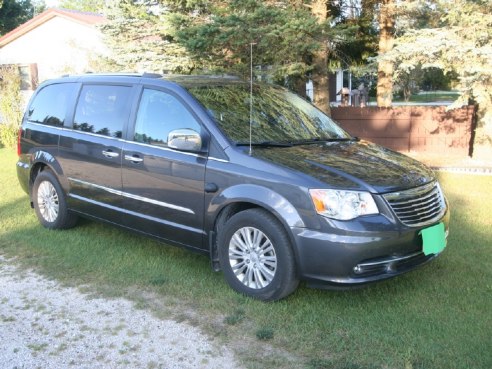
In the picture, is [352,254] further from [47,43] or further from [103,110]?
[47,43]

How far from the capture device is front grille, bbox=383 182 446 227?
3938 millimetres

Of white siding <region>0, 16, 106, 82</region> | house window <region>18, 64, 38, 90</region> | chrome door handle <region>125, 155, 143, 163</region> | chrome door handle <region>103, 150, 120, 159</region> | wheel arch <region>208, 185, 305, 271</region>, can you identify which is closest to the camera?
wheel arch <region>208, 185, 305, 271</region>

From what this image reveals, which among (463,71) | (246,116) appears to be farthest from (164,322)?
(463,71)

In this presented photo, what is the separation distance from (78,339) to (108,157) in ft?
6.82

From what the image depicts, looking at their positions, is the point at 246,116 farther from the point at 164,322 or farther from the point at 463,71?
the point at 463,71

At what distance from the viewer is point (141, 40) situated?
1178 cm

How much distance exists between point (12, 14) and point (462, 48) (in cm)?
3285

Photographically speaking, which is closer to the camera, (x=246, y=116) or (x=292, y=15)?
(x=246, y=116)

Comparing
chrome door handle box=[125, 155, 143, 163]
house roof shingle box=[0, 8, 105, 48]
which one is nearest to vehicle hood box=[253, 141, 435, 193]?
chrome door handle box=[125, 155, 143, 163]

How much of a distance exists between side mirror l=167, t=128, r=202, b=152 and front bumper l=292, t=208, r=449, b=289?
3.82 ft

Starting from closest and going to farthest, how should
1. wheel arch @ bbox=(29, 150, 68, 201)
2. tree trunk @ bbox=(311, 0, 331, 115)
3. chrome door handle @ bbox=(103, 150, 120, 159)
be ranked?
chrome door handle @ bbox=(103, 150, 120, 159) → wheel arch @ bbox=(29, 150, 68, 201) → tree trunk @ bbox=(311, 0, 331, 115)

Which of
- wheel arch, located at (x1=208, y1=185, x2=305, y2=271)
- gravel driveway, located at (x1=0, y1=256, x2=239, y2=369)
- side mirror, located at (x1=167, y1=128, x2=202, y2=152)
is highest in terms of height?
side mirror, located at (x1=167, y1=128, x2=202, y2=152)

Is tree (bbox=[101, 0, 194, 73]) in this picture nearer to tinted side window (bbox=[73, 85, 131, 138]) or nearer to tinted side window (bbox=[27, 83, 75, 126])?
tinted side window (bbox=[27, 83, 75, 126])

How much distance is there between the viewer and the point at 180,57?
11023mm
